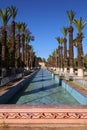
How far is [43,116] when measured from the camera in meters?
7.55

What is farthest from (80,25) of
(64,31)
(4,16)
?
(64,31)

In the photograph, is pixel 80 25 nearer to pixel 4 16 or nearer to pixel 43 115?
pixel 4 16

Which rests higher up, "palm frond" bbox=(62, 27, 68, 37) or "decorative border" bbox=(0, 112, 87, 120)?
"palm frond" bbox=(62, 27, 68, 37)

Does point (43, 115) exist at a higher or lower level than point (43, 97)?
higher

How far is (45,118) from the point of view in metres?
7.53

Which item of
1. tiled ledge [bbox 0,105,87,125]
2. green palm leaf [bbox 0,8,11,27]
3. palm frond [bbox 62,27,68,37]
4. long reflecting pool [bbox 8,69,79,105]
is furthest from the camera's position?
palm frond [bbox 62,27,68,37]

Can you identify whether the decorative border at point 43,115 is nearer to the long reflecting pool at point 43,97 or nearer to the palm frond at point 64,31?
the long reflecting pool at point 43,97

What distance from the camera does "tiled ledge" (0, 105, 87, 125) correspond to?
752 centimetres

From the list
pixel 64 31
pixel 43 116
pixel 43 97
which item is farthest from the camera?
pixel 64 31

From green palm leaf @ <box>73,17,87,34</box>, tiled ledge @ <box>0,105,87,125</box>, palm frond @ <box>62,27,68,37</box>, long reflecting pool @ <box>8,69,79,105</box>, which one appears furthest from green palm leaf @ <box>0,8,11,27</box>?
tiled ledge @ <box>0,105,87,125</box>

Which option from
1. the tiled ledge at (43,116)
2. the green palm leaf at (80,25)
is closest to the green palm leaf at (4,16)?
the green palm leaf at (80,25)

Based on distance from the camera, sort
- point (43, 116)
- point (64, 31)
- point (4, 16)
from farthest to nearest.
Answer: point (64, 31) → point (4, 16) → point (43, 116)

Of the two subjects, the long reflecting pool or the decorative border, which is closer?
the decorative border

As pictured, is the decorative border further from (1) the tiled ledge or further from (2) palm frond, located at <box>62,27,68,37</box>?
(2) palm frond, located at <box>62,27,68,37</box>
